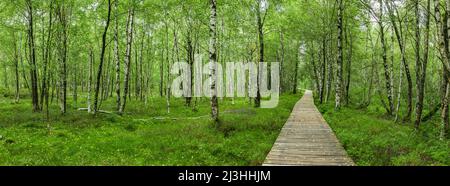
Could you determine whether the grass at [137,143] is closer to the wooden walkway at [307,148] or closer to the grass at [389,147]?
the wooden walkway at [307,148]

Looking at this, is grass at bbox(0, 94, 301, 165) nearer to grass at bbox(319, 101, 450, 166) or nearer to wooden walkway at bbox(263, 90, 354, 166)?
wooden walkway at bbox(263, 90, 354, 166)

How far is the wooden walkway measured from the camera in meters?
10.4

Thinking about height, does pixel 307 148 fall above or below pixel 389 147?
below

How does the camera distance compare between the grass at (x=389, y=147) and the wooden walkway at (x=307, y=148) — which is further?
the wooden walkway at (x=307, y=148)

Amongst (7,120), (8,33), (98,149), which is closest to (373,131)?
(98,149)

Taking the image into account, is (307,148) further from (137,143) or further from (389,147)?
(137,143)

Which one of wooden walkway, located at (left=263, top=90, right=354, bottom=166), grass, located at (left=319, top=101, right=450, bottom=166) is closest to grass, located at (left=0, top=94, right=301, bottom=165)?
wooden walkway, located at (left=263, top=90, right=354, bottom=166)

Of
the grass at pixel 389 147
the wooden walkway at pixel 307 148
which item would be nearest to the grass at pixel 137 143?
the wooden walkway at pixel 307 148

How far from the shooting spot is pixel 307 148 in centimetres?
1232

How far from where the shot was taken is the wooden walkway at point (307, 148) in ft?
34.0

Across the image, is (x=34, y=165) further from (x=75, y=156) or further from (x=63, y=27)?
(x=63, y=27)

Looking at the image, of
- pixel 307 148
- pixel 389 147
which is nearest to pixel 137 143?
pixel 307 148

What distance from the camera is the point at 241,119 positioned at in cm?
1881

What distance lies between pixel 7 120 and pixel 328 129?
2083 centimetres
